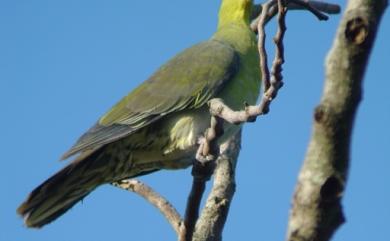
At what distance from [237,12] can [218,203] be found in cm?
205

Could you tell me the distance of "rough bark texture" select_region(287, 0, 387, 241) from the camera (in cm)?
152

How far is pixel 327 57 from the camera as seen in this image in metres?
1.57

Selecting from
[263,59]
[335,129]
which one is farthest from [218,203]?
[335,129]

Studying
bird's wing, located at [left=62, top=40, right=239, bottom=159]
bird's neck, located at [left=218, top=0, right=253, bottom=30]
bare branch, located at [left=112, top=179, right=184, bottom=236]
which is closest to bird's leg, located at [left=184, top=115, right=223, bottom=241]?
bare branch, located at [left=112, top=179, right=184, bottom=236]

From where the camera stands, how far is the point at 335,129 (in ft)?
5.05

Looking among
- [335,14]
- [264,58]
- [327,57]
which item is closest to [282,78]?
[264,58]

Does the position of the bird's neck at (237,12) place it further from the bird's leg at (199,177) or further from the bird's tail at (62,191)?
the bird's leg at (199,177)

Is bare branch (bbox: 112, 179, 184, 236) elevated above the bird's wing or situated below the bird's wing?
below

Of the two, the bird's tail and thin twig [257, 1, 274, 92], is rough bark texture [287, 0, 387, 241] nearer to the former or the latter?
thin twig [257, 1, 274, 92]

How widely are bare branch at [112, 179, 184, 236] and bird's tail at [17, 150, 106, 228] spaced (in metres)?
0.25

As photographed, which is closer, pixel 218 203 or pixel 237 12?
pixel 218 203

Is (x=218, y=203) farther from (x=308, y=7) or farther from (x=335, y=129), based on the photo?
(x=335, y=129)

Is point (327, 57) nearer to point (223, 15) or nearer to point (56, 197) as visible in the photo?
point (56, 197)

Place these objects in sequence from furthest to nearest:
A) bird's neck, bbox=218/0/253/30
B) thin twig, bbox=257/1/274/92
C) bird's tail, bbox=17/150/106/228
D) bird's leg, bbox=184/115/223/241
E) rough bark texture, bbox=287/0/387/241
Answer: bird's neck, bbox=218/0/253/30 → bird's tail, bbox=17/150/106/228 → bird's leg, bbox=184/115/223/241 → thin twig, bbox=257/1/274/92 → rough bark texture, bbox=287/0/387/241
